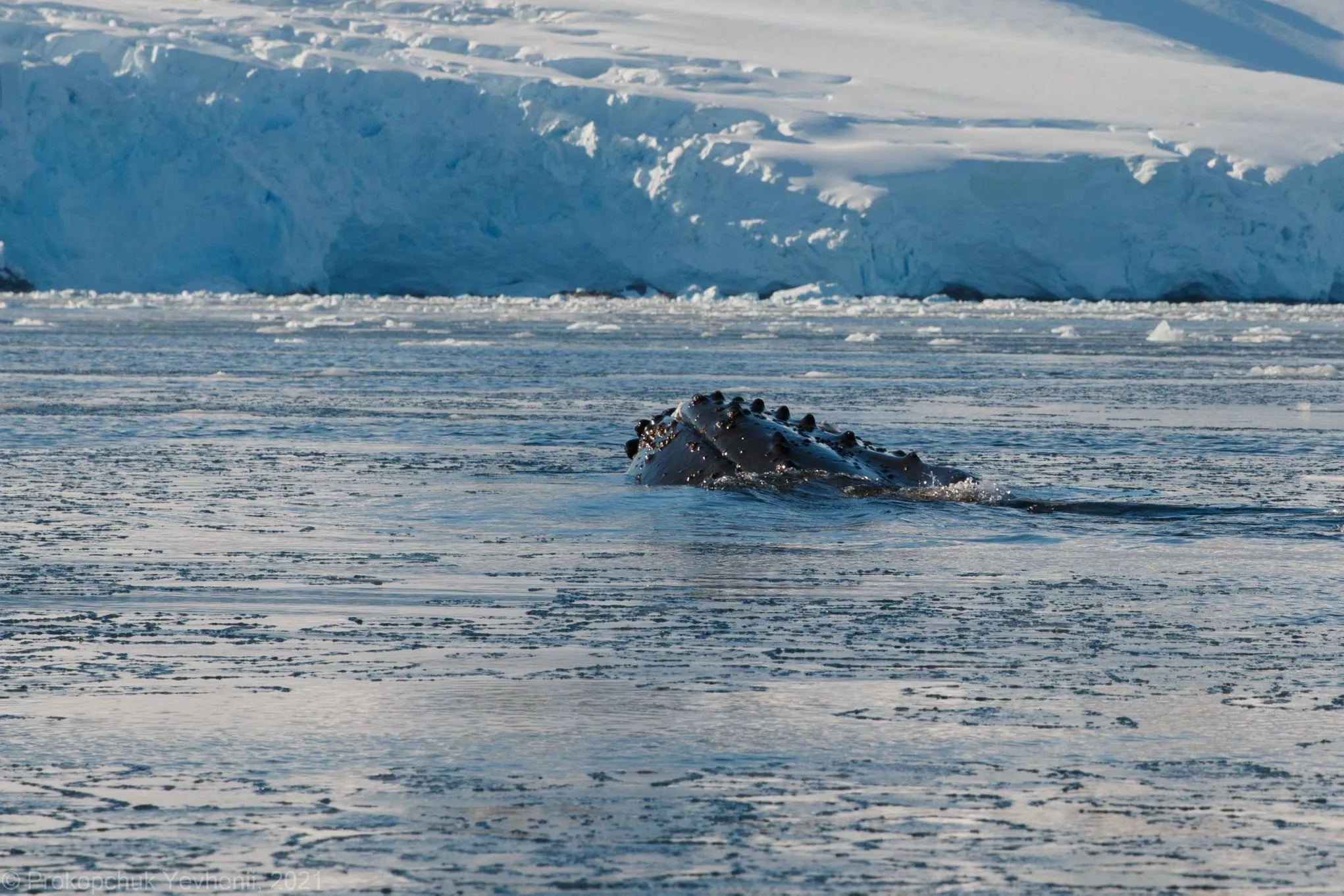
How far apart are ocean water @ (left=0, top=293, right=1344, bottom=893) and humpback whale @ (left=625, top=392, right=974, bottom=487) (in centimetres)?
30

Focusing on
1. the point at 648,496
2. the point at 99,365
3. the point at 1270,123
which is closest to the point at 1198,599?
the point at 648,496

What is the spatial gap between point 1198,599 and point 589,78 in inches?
3194

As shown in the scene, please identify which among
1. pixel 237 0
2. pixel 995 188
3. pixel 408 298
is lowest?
pixel 408 298

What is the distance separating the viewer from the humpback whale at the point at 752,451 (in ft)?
35.9

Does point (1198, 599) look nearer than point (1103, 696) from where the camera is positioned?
No

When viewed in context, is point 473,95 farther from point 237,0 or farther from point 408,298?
point 237,0

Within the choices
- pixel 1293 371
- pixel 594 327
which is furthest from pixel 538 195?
pixel 1293 371

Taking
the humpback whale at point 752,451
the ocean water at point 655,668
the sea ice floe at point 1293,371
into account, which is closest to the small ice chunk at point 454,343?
the sea ice floe at point 1293,371

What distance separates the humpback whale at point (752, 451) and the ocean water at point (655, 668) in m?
0.30

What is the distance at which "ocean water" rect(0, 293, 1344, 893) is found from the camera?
3.79 m

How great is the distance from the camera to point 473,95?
68750mm

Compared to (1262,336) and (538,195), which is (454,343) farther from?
(538,195)

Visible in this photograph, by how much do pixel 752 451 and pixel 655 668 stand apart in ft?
18.0

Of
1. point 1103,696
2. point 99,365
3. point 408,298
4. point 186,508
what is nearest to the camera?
point 1103,696
